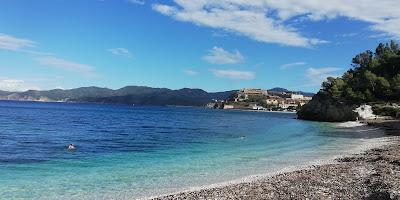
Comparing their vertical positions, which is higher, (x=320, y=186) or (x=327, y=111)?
(x=327, y=111)

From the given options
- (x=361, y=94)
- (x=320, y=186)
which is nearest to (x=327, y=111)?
(x=361, y=94)

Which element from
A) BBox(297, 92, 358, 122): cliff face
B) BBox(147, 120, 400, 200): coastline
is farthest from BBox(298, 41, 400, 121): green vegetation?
BBox(147, 120, 400, 200): coastline

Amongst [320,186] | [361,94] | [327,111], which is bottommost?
[320,186]

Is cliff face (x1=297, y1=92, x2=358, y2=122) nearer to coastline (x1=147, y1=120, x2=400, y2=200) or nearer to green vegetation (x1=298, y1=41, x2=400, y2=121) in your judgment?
green vegetation (x1=298, y1=41, x2=400, y2=121)

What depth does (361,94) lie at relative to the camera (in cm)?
12031

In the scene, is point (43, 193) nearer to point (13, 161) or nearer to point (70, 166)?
point (70, 166)

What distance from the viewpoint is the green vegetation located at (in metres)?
112

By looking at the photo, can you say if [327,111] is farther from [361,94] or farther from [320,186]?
[320,186]

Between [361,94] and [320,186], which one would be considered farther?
[361,94]

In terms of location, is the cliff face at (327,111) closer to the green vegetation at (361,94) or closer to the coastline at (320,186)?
the green vegetation at (361,94)

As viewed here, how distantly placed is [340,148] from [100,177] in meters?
25.4

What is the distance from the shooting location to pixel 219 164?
30766 millimetres

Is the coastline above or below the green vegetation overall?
below

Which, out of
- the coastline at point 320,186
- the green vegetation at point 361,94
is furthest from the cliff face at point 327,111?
the coastline at point 320,186
